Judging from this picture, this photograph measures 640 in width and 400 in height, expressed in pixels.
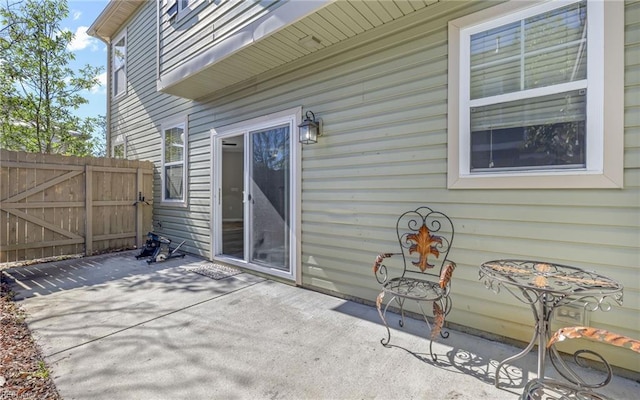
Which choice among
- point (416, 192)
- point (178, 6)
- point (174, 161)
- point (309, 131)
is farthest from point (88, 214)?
point (416, 192)

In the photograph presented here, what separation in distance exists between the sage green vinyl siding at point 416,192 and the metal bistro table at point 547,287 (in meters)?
0.21

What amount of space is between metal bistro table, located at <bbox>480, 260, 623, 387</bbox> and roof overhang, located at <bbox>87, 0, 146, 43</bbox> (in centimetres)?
907

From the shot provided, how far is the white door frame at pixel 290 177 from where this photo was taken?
12.1ft

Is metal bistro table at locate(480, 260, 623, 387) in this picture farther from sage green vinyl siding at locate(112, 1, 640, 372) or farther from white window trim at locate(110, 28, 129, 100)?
white window trim at locate(110, 28, 129, 100)

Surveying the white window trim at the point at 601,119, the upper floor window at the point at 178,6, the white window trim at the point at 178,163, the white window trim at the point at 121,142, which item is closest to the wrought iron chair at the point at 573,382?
the white window trim at the point at 601,119

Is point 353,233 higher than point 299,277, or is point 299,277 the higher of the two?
point 353,233

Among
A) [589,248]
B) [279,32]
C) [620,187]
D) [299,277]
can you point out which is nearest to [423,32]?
[279,32]

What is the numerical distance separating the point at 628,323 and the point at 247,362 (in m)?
2.65

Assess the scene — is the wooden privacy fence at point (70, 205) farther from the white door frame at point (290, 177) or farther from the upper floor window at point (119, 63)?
the upper floor window at point (119, 63)

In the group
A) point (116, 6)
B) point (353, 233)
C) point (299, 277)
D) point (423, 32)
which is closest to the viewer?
point (423, 32)

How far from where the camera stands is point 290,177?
12.5ft

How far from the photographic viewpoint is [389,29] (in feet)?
9.42

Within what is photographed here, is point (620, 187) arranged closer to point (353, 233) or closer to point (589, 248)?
point (589, 248)

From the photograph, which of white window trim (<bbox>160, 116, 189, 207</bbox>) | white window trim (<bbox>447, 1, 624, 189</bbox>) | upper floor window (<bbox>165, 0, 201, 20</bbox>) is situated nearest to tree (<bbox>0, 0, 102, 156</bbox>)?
white window trim (<bbox>160, 116, 189, 207</bbox>)
